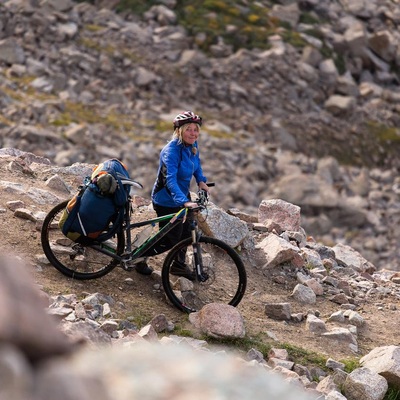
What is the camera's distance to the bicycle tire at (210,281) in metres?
9.21

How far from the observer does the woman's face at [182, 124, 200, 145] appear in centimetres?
932

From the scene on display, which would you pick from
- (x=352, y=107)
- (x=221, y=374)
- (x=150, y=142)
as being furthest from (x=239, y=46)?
(x=221, y=374)

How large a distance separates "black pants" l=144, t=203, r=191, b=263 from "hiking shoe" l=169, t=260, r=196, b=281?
0.22 ft

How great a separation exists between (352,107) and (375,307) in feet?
112

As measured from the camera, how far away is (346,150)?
41125mm

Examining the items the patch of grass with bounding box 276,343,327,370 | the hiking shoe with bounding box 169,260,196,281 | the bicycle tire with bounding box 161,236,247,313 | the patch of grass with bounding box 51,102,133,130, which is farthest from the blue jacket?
the patch of grass with bounding box 51,102,133,130

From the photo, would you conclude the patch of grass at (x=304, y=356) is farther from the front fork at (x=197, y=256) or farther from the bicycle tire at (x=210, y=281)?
the front fork at (x=197, y=256)

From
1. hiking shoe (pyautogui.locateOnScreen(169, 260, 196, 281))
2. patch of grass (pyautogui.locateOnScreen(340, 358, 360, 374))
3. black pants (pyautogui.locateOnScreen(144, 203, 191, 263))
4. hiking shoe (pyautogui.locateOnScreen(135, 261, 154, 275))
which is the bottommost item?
patch of grass (pyautogui.locateOnScreen(340, 358, 360, 374))

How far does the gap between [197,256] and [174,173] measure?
3.70 feet

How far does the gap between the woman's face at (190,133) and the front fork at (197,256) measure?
1.07 meters

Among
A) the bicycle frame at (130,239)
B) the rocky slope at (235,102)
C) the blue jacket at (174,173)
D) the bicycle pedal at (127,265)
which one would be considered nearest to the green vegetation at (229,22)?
the rocky slope at (235,102)

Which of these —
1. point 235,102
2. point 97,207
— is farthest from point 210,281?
point 235,102

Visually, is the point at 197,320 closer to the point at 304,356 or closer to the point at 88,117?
the point at 304,356

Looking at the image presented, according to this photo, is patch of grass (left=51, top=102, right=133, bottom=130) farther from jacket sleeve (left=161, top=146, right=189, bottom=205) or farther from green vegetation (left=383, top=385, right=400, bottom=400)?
green vegetation (left=383, top=385, right=400, bottom=400)
